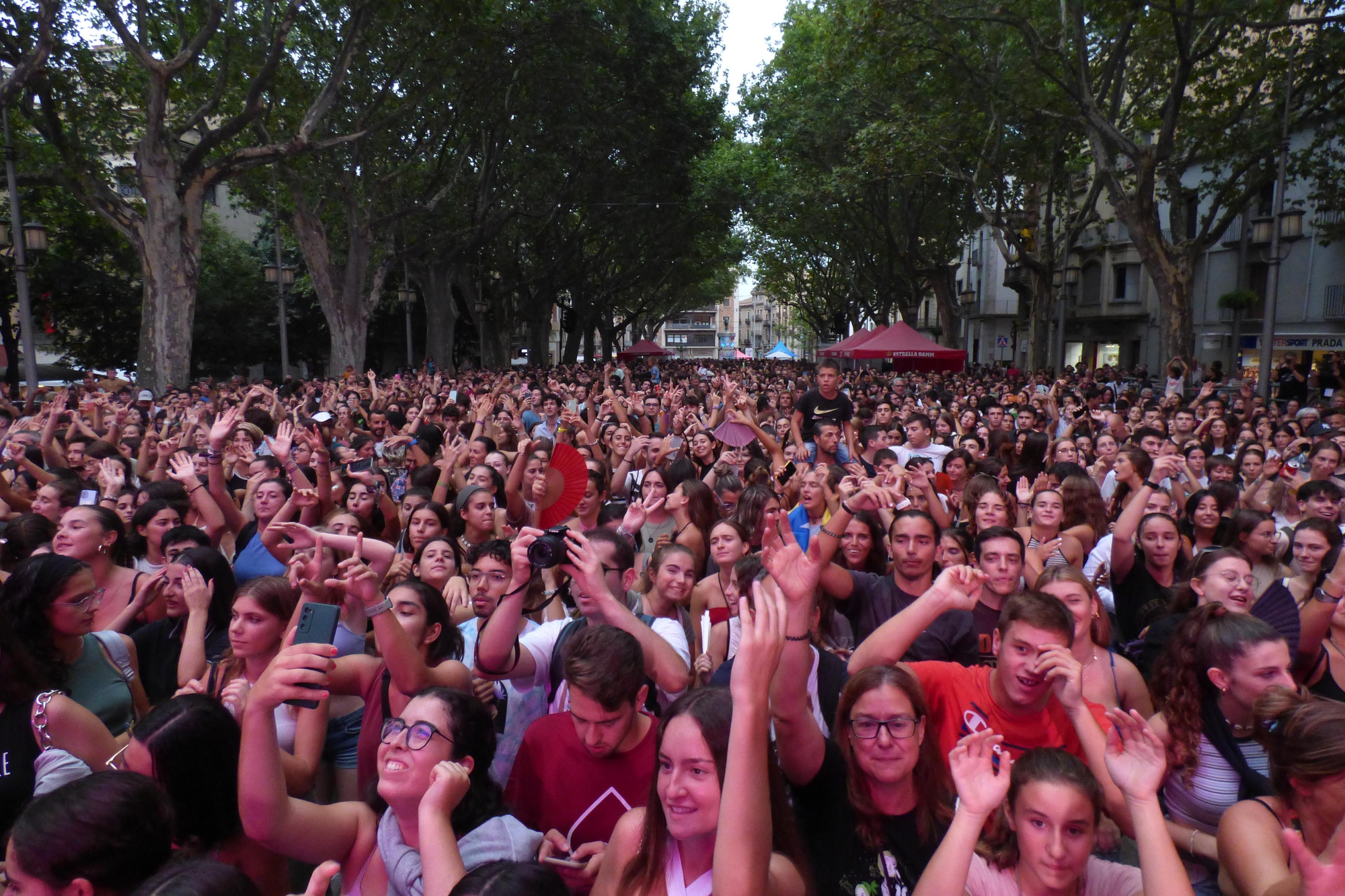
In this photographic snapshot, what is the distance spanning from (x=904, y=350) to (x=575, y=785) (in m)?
19.9

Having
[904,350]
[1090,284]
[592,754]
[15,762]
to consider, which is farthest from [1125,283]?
[15,762]

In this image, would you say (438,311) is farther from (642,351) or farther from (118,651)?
(118,651)

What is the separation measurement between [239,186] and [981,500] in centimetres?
2155

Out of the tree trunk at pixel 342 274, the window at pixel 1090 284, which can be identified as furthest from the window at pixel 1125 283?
the tree trunk at pixel 342 274

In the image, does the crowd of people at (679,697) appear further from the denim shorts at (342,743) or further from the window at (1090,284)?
the window at (1090,284)

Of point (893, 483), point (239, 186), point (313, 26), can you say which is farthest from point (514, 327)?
point (893, 483)

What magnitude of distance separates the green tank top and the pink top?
2.85 m

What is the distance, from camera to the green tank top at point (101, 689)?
3104 millimetres

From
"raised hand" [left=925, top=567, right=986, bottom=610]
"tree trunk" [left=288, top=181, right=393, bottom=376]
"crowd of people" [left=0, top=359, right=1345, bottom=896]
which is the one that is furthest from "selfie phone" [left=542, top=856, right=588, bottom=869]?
"tree trunk" [left=288, top=181, right=393, bottom=376]

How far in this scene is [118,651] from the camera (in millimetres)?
3471

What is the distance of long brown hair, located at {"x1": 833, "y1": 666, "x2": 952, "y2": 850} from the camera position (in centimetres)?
239

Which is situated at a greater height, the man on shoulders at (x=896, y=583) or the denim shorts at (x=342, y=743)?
the man on shoulders at (x=896, y=583)

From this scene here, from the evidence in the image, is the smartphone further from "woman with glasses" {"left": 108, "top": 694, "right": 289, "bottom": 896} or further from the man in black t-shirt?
the man in black t-shirt

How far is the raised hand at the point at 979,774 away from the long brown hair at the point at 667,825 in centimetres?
44
